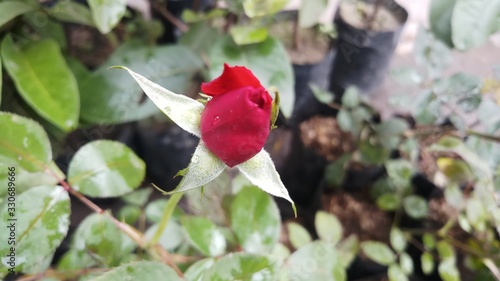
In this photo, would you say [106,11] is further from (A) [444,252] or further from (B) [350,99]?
(A) [444,252]

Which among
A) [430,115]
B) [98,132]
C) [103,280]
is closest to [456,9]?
[430,115]

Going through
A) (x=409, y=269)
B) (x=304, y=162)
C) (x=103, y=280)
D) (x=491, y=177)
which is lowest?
(x=304, y=162)

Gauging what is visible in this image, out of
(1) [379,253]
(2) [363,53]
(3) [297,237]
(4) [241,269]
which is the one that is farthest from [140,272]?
(2) [363,53]

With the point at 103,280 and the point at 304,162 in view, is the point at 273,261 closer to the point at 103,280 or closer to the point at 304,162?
the point at 103,280

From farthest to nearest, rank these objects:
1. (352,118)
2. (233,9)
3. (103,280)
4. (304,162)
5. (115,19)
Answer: (304,162), (352,118), (233,9), (115,19), (103,280)

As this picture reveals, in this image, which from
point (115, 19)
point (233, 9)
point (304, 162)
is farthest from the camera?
point (304, 162)

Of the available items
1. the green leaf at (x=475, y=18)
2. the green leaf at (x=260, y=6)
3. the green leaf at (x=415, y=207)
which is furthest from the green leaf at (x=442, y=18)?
the green leaf at (x=415, y=207)

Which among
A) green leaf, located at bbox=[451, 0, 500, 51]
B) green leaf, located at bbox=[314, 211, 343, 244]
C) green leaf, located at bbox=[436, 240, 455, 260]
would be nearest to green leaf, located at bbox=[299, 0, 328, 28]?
green leaf, located at bbox=[451, 0, 500, 51]
